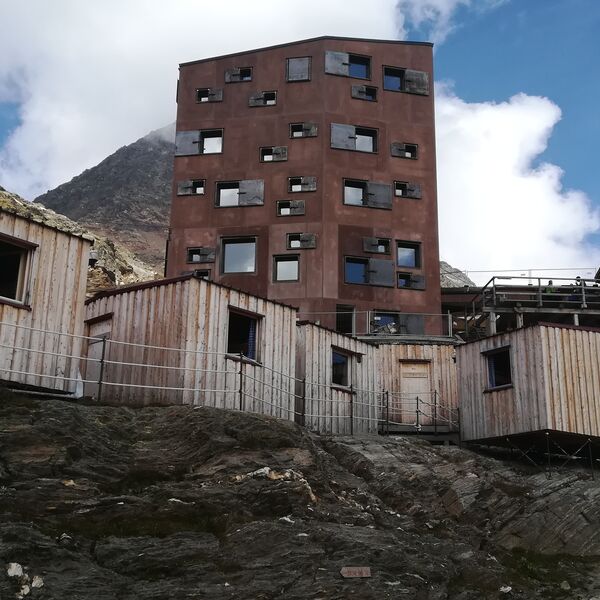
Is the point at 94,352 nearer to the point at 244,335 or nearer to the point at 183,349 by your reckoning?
the point at 183,349

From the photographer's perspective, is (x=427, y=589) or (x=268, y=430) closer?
(x=427, y=589)

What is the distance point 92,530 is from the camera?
1476 cm

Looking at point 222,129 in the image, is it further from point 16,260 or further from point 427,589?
point 427,589

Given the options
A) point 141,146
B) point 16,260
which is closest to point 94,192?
point 141,146

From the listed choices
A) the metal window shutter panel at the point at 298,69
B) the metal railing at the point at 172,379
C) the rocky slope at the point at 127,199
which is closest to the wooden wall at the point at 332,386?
the metal railing at the point at 172,379

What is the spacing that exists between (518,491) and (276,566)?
9.79 metres

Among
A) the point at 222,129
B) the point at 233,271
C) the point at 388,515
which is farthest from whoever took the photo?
the point at 222,129

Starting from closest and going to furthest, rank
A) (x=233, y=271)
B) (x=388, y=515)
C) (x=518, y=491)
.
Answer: (x=388, y=515), (x=518, y=491), (x=233, y=271)

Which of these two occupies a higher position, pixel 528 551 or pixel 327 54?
pixel 327 54

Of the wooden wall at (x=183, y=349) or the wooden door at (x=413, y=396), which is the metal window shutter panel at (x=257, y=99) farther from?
the wooden wall at (x=183, y=349)

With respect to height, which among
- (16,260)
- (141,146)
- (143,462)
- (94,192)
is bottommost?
(143,462)

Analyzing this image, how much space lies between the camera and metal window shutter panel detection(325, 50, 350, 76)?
46.1 m

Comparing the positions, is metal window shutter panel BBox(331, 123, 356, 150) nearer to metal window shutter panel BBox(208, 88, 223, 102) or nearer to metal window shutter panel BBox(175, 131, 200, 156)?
metal window shutter panel BBox(208, 88, 223, 102)

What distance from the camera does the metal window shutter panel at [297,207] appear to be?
142 feet
